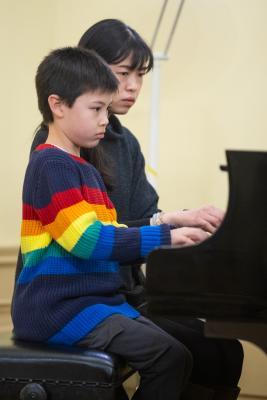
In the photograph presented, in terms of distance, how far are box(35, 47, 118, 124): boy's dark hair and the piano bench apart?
1.91ft

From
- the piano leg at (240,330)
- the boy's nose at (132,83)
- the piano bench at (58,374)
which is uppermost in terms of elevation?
the boy's nose at (132,83)

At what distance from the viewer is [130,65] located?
6.32ft

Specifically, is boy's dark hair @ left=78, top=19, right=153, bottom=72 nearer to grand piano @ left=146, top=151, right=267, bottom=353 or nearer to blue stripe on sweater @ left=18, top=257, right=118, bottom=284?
blue stripe on sweater @ left=18, top=257, right=118, bottom=284

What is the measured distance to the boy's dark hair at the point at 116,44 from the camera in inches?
75.5

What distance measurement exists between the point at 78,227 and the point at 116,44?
69 centimetres

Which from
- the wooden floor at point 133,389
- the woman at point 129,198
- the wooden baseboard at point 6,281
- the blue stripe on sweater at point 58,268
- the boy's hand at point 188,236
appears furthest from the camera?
the wooden baseboard at point 6,281

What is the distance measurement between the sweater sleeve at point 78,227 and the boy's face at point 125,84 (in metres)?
0.49

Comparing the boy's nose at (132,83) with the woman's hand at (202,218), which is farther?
the boy's nose at (132,83)

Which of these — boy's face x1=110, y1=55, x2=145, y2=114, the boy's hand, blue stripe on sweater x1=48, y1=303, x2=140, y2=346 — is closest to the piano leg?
the boy's hand

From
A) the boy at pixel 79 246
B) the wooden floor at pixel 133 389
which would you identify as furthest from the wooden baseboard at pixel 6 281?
the boy at pixel 79 246

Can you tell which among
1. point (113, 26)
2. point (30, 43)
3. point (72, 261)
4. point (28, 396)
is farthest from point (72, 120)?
point (30, 43)

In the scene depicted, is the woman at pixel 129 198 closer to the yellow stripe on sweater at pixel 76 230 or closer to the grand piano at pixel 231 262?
the yellow stripe on sweater at pixel 76 230

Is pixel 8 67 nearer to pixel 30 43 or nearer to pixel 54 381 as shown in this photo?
pixel 30 43

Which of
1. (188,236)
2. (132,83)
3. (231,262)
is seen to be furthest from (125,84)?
(231,262)
